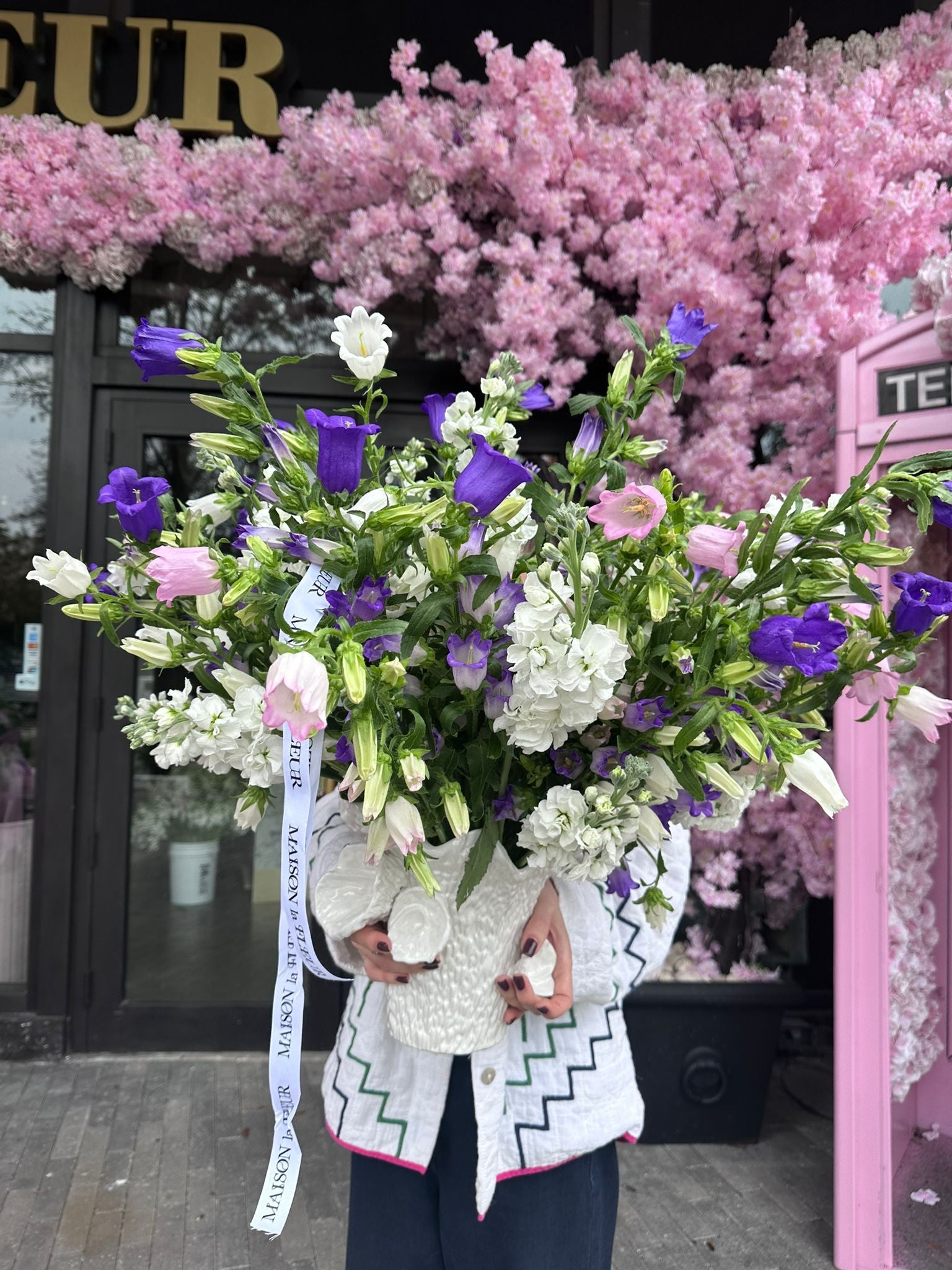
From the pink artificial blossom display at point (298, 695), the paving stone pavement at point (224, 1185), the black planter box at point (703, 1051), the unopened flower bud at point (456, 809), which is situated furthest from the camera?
the black planter box at point (703, 1051)

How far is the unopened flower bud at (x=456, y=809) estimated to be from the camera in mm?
882

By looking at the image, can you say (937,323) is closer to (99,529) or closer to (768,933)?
(768,933)

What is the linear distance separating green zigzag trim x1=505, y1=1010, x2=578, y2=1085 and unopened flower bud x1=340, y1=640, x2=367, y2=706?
71cm

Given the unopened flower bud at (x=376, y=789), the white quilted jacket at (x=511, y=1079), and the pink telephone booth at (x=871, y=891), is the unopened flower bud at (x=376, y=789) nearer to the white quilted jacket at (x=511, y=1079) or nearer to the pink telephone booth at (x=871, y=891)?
the white quilted jacket at (x=511, y=1079)

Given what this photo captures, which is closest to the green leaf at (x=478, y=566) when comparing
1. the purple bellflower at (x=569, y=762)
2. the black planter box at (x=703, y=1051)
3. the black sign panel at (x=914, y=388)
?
the purple bellflower at (x=569, y=762)

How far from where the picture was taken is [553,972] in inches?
45.0

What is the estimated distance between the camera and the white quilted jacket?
3.99 ft

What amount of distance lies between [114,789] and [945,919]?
2930 millimetres

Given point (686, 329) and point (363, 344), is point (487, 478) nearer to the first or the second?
point (363, 344)

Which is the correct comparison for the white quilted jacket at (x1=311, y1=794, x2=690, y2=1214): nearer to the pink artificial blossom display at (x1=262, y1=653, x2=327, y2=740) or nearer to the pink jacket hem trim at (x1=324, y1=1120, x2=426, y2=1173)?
the pink jacket hem trim at (x1=324, y1=1120, x2=426, y2=1173)

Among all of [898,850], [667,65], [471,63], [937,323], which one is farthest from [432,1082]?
[471,63]

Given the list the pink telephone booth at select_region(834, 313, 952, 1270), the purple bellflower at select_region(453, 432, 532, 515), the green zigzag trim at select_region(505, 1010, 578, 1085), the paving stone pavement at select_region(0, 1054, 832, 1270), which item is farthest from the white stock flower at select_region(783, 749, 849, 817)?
the paving stone pavement at select_region(0, 1054, 832, 1270)

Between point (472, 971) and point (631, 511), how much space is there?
1.95ft

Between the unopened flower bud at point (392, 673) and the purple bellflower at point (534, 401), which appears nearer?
the unopened flower bud at point (392, 673)
